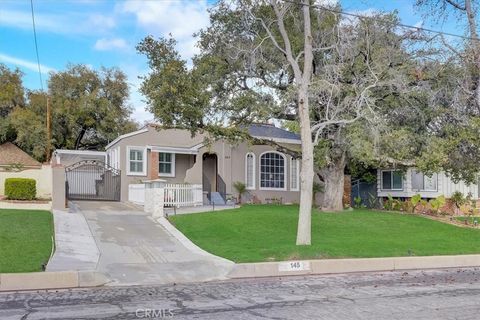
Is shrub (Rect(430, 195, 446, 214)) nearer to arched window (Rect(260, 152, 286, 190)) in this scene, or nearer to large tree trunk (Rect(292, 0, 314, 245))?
arched window (Rect(260, 152, 286, 190))

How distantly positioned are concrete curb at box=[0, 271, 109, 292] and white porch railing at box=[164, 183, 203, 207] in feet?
38.3

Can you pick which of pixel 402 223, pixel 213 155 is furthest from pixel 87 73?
pixel 402 223

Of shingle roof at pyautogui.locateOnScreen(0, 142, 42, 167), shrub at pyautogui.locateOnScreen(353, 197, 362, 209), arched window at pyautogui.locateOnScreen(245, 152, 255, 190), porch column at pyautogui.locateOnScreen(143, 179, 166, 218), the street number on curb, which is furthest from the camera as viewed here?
shingle roof at pyautogui.locateOnScreen(0, 142, 42, 167)

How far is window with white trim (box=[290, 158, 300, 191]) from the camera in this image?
2941 centimetres

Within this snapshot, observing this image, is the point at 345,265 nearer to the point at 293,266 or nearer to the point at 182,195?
the point at 293,266

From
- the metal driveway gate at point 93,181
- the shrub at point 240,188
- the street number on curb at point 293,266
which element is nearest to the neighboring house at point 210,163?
the shrub at point 240,188

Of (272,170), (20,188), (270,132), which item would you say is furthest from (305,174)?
(270,132)

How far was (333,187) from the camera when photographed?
23.7m

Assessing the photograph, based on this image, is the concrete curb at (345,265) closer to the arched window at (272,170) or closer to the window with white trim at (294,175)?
the arched window at (272,170)

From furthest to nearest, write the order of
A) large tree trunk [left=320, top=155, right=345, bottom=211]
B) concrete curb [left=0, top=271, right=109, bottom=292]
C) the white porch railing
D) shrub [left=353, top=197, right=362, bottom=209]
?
shrub [left=353, top=197, right=362, bottom=209] < large tree trunk [left=320, top=155, right=345, bottom=211] < the white porch railing < concrete curb [left=0, top=271, right=109, bottom=292]

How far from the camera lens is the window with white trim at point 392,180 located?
93.7 feet

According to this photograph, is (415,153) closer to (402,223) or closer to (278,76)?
(402,223)

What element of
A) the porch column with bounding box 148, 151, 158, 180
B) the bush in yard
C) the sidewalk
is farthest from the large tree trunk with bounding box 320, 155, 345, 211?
the bush in yard

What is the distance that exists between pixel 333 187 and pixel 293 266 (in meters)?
12.0
